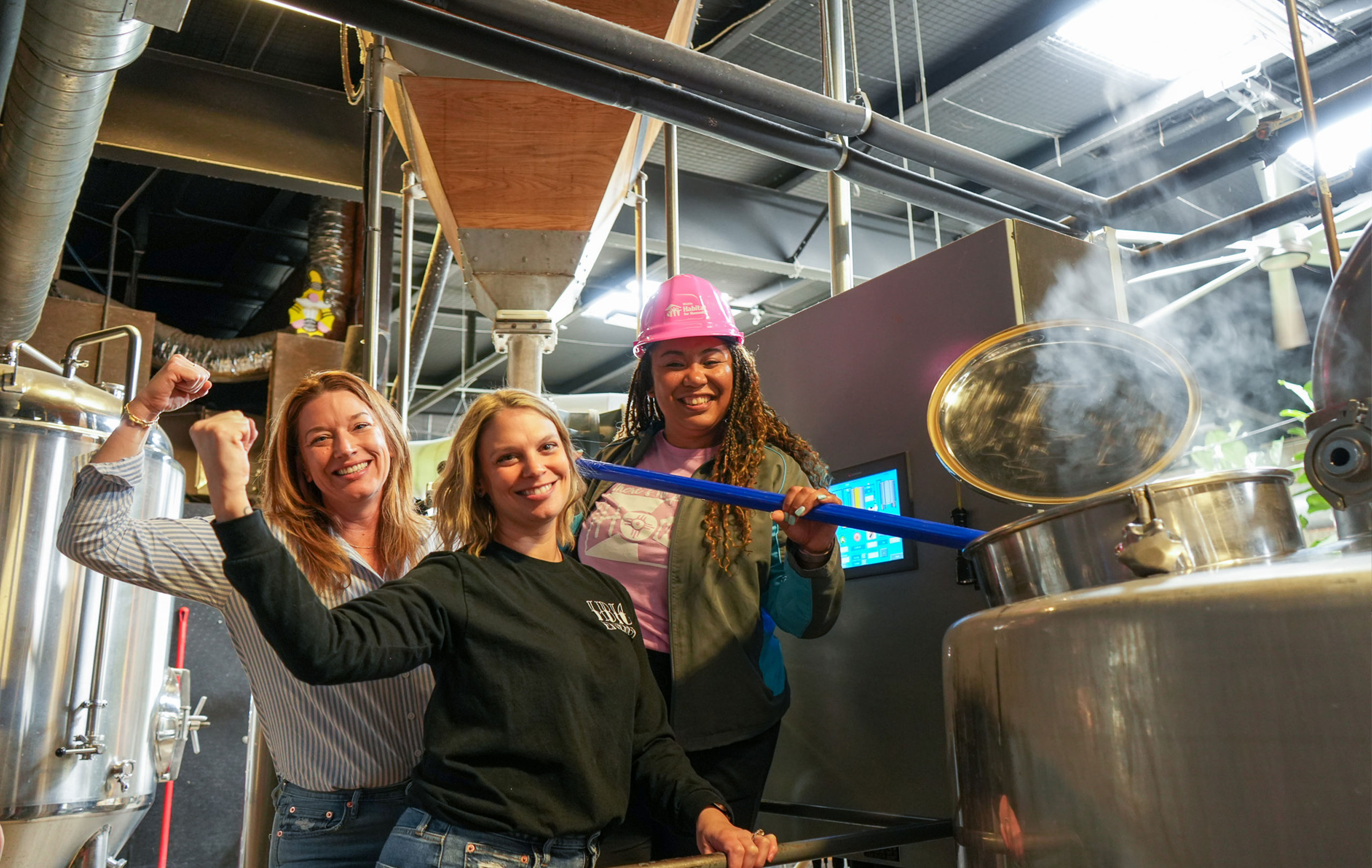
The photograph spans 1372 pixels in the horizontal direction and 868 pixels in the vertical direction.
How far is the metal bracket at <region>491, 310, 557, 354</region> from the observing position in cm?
323

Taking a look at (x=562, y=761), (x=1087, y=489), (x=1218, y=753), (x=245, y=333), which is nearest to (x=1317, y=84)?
(x=1087, y=489)

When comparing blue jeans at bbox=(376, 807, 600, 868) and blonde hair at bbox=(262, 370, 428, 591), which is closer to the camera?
blue jeans at bbox=(376, 807, 600, 868)

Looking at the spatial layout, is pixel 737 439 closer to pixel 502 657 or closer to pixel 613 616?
pixel 613 616

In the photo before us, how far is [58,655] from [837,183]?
2820 mm

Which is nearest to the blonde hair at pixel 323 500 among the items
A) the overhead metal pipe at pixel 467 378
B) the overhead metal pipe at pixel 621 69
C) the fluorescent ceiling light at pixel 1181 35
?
the overhead metal pipe at pixel 621 69

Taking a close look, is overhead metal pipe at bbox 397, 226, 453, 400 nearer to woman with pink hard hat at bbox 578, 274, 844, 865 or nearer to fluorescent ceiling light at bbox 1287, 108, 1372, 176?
woman with pink hard hat at bbox 578, 274, 844, 865

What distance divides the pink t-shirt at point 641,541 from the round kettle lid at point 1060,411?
0.53 meters

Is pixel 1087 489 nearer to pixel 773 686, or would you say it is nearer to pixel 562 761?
pixel 773 686

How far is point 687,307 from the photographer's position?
202cm

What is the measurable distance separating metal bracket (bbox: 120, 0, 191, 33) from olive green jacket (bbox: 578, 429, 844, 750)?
4.58ft

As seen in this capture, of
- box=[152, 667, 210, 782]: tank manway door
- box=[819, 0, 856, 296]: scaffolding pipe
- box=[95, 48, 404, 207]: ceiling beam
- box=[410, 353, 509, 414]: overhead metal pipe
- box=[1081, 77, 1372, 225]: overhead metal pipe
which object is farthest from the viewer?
box=[410, 353, 509, 414]: overhead metal pipe

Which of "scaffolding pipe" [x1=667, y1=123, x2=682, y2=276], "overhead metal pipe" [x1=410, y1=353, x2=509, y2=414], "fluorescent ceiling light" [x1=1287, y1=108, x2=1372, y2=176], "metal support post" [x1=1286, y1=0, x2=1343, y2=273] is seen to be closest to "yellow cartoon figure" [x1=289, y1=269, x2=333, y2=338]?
"overhead metal pipe" [x1=410, y1=353, x2=509, y2=414]

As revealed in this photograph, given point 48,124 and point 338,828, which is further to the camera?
point 48,124

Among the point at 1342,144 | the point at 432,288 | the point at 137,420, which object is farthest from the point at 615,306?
the point at 137,420
